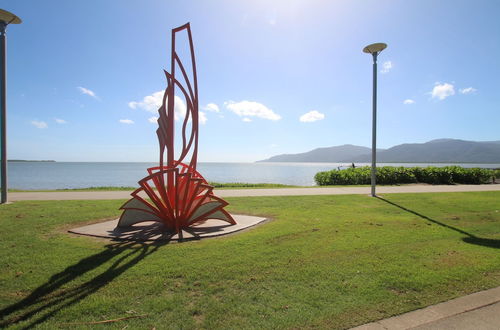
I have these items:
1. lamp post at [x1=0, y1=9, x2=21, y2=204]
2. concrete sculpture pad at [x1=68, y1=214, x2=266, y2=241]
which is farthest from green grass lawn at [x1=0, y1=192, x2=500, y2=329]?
lamp post at [x1=0, y1=9, x2=21, y2=204]

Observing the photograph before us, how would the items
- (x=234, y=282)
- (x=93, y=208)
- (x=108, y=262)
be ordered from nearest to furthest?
(x=234, y=282) → (x=108, y=262) → (x=93, y=208)

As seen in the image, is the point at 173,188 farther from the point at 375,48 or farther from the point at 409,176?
the point at 409,176

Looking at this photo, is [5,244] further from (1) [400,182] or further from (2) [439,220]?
(1) [400,182]

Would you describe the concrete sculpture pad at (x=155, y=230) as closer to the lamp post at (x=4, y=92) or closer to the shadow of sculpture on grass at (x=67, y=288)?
the shadow of sculpture on grass at (x=67, y=288)

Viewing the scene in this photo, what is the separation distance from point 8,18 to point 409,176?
21.8 m

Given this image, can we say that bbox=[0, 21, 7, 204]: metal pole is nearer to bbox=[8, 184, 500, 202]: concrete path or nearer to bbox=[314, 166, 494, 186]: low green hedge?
bbox=[8, 184, 500, 202]: concrete path

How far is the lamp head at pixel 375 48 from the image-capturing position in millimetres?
10844

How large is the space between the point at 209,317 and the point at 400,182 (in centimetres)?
1862

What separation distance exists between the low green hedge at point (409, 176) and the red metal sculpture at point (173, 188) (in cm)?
1358

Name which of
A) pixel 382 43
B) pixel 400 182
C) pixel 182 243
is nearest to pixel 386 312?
pixel 182 243

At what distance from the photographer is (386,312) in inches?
109

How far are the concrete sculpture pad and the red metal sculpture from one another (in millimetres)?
193

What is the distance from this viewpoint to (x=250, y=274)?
144 inches

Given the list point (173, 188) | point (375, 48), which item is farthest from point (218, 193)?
point (375, 48)
